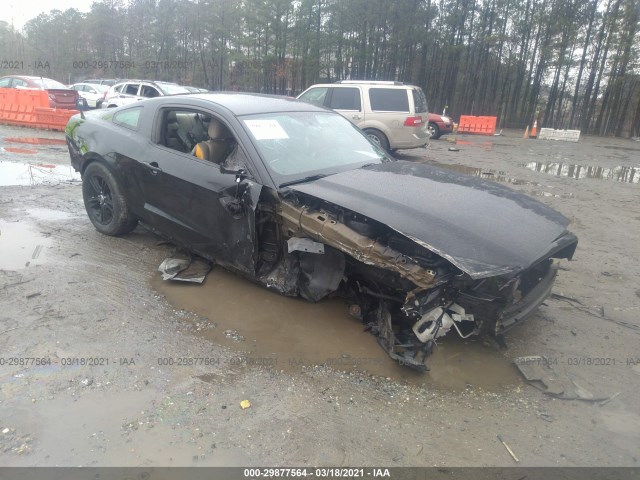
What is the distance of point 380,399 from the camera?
9.25ft

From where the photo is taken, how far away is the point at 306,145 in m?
4.10

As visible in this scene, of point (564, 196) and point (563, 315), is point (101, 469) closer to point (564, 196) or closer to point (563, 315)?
point (563, 315)

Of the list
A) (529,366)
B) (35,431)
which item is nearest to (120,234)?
(35,431)

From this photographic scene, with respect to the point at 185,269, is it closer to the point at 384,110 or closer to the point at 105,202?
the point at 105,202

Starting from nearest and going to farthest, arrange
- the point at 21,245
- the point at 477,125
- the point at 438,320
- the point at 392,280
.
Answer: the point at 438,320 → the point at 392,280 → the point at 21,245 → the point at 477,125

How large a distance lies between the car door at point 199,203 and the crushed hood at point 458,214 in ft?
1.74

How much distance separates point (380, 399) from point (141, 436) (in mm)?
1370

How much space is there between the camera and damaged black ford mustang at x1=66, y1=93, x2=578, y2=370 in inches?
115

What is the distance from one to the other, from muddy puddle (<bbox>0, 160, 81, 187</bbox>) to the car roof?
399cm

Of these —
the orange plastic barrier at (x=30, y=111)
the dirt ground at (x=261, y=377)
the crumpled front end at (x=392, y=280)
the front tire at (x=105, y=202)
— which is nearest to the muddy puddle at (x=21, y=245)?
the dirt ground at (x=261, y=377)

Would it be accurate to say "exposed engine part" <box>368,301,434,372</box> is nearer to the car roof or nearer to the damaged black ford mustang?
the damaged black ford mustang

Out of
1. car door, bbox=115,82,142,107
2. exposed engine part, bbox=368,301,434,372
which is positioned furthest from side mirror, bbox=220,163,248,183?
car door, bbox=115,82,142,107

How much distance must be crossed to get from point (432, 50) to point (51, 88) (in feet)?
78.1

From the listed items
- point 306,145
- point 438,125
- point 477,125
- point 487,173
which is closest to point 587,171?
point 487,173
